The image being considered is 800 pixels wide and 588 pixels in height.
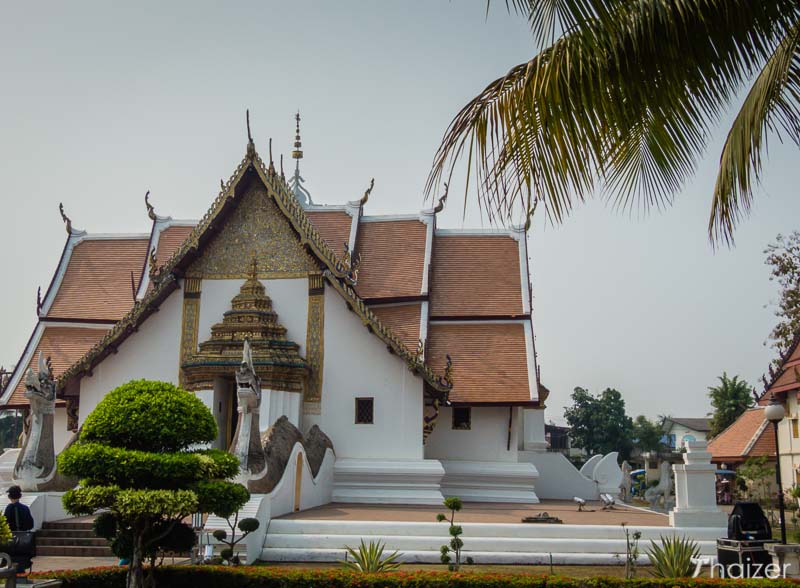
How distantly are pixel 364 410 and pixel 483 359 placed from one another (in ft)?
7.90

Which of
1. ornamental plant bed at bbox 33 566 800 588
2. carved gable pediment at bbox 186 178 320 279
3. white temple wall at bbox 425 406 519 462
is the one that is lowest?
ornamental plant bed at bbox 33 566 800 588

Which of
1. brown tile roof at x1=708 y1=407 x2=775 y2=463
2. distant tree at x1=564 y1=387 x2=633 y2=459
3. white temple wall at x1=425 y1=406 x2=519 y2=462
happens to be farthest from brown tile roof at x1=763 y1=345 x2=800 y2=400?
distant tree at x1=564 y1=387 x2=633 y2=459

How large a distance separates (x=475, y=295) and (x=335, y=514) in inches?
243

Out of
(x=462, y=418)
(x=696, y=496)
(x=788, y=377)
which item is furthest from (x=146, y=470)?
(x=788, y=377)

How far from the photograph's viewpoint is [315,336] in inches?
607

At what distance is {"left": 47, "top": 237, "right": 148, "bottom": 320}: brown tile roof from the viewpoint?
17422 mm

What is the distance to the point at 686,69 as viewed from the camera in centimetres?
537

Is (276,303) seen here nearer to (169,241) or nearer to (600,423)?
(169,241)

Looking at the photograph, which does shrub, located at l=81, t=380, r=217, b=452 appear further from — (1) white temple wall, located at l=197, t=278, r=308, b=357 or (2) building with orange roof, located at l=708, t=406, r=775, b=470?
(2) building with orange roof, located at l=708, t=406, r=775, b=470

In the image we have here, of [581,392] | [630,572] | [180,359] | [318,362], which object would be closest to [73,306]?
[180,359]

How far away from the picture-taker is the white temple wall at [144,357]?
15516 millimetres

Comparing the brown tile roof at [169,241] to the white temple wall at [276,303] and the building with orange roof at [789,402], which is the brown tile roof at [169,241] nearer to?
the white temple wall at [276,303]

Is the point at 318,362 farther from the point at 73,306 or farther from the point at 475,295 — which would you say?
the point at 73,306

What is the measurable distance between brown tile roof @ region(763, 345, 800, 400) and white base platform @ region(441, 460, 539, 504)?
11.0m
